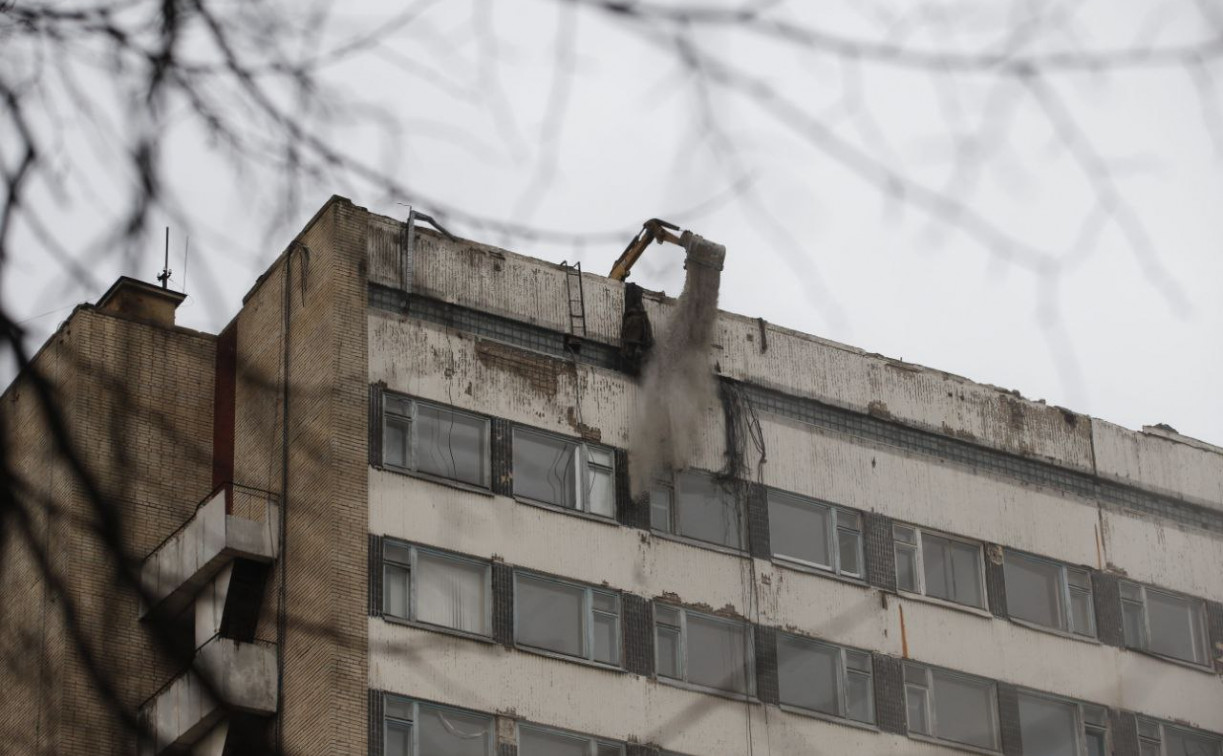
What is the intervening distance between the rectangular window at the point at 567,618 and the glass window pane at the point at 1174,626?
9.27 meters

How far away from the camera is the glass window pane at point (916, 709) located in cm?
2986

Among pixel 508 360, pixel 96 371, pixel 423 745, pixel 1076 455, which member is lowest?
pixel 96 371

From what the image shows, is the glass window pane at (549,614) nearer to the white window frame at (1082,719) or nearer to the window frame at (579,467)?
the window frame at (579,467)

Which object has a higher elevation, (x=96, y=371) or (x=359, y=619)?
(x=359, y=619)

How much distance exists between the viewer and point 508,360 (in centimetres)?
2838

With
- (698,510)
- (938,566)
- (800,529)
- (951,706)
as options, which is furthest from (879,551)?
(698,510)

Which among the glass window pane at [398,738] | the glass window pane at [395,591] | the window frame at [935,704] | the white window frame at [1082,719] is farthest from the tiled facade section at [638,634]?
the white window frame at [1082,719]

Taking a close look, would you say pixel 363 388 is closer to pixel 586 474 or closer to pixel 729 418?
pixel 586 474

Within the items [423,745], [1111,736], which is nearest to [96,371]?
[423,745]

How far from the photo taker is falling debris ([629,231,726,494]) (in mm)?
28953

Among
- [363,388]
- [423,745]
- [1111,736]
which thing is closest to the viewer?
[423,745]

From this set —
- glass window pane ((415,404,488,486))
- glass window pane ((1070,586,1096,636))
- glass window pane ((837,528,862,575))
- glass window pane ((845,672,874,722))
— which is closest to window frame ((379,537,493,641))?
glass window pane ((415,404,488,486))

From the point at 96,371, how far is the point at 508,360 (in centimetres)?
2040

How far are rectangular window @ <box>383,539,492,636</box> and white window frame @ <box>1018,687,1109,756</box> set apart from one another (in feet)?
27.3
